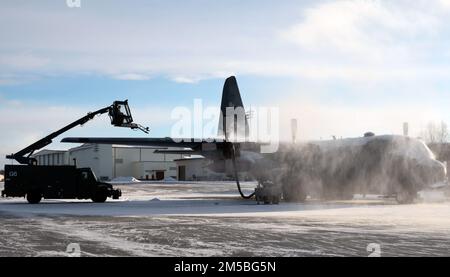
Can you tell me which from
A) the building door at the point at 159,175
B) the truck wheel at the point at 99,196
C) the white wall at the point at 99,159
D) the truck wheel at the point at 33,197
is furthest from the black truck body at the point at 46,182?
the building door at the point at 159,175

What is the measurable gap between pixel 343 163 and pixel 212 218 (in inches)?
498

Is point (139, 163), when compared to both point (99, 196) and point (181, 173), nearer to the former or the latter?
point (181, 173)

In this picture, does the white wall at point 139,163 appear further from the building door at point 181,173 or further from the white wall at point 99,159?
the building door at point 181,173

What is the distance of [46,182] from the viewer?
30688mm

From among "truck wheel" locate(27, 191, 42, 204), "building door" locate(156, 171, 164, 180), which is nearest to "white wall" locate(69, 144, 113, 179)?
"building door" locate(156, 171, 164, 180)

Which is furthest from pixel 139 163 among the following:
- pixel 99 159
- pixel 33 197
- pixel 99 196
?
pixel 33 197

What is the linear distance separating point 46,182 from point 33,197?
1.16 meters

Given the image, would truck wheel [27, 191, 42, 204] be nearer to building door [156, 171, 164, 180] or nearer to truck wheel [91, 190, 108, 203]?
truck wheel [91, 190, 108, 203]

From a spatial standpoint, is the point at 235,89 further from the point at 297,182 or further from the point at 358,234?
the point at 358,234

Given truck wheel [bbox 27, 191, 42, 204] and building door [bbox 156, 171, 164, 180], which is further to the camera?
building door [bbox 156, 171, 164, 180]

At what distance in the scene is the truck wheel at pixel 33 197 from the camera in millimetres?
30531

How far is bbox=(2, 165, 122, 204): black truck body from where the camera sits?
30.5 meters
